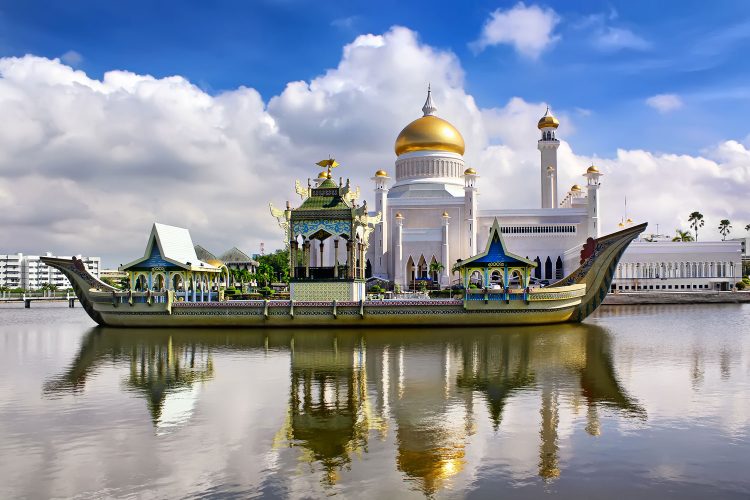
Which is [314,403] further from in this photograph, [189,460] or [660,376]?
[660,376]

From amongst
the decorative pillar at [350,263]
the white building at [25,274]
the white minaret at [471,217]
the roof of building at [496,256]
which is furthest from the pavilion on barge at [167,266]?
the white building at [25,274]

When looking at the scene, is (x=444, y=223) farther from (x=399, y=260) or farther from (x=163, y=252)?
(x=163, y=252)

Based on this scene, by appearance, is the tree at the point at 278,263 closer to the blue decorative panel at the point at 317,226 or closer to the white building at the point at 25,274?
the blue decorative panel at the point at 317,226

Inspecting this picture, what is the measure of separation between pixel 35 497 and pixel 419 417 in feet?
18.3

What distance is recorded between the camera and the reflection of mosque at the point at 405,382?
8.44 meters

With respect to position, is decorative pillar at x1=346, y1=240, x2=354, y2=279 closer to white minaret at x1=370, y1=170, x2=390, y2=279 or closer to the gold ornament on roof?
the gold ornament on roof

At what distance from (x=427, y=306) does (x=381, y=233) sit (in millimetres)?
29486

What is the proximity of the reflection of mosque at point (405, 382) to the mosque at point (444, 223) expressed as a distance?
29713 millimetres

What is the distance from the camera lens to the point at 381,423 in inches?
381

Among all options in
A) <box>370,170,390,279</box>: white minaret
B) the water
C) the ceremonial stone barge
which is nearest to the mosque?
<box>370,170,390,279</box>: white minaret

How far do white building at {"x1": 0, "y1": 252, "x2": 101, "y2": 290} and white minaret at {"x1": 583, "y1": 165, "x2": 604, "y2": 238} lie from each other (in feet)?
342

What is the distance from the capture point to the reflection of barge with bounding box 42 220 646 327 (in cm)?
2638

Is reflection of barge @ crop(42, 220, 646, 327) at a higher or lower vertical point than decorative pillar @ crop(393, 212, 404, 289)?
lower

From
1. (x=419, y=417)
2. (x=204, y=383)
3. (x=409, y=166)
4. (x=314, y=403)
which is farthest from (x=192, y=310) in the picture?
(x=409, y=166)
